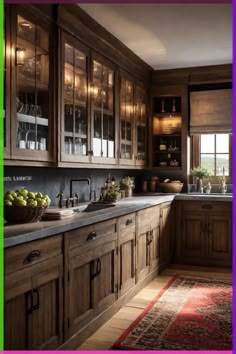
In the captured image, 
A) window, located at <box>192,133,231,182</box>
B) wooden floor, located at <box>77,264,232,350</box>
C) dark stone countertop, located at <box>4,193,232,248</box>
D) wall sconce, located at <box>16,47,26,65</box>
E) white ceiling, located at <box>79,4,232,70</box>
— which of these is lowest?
wooden floor, located at <box>77,264,232,350</box>

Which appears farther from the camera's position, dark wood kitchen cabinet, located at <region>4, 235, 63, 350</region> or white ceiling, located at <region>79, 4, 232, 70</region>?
white ceiling, located at <region>79, 4, 232, 70</region>

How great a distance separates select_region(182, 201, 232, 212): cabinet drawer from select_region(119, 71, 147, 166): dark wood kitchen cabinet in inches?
32.7

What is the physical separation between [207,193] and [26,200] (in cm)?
345

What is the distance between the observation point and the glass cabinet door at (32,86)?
8.64 feet

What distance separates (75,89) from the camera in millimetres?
3410

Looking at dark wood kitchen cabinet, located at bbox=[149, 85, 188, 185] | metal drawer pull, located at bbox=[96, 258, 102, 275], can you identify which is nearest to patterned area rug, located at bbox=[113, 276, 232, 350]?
metal drawer pull, located at bbox=[96, 258, 102, 275]

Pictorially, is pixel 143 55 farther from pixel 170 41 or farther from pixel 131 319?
pixel 131 319

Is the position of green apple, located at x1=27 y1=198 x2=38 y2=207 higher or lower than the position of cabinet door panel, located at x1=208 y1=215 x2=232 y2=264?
higher

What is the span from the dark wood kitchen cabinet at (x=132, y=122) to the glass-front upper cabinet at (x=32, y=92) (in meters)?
1.60

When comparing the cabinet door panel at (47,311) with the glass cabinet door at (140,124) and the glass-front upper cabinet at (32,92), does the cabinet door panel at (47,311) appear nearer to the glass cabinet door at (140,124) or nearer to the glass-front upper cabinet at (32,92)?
the glass-front upper cabinet at (32,92)

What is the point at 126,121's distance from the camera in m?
4.70

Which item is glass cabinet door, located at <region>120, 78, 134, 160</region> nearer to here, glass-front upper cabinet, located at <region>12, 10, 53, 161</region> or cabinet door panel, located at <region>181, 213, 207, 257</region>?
cabinet door panel, located at <region>181, 213, 207, 257</region>

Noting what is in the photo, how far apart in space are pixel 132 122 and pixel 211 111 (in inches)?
50.8

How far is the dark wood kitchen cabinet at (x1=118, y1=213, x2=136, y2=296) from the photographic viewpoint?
3.40 metres
